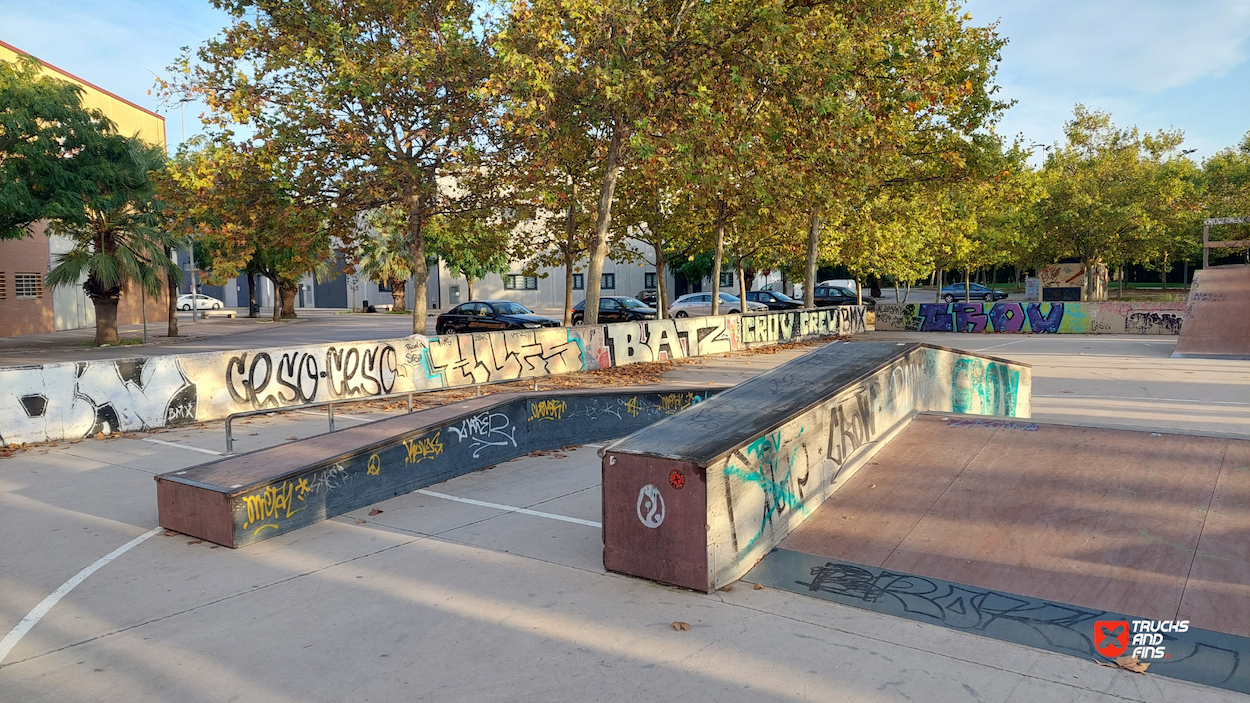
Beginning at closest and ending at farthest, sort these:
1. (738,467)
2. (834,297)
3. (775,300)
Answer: (738,467) < (775,300) < (834,297)

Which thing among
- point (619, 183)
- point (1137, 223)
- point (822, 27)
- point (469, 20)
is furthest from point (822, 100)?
point (1137, 223)

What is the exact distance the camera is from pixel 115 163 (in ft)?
86.6

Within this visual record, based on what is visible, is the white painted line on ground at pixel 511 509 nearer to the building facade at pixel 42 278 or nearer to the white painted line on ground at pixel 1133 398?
the white painted line on ground at pixel 1133 398

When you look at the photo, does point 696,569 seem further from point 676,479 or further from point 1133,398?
point 1133,398

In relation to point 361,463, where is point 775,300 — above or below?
above

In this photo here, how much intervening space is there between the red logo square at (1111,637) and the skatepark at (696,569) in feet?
0.37

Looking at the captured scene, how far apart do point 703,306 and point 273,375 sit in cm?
2683

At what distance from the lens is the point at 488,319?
93.6ft

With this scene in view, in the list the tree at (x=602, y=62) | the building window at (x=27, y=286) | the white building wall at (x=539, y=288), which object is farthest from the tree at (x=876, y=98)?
the white building wall at (x=539, y=288)

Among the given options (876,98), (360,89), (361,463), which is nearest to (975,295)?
(876,98)

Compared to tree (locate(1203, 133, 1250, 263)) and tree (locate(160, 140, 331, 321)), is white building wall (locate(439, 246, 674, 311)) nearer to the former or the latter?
tree (locate(1203, 133, 1250, 263))

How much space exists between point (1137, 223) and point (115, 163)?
43.3m

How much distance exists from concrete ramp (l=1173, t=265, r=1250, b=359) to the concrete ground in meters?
21.2

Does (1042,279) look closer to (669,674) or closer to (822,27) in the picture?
(822,27)
